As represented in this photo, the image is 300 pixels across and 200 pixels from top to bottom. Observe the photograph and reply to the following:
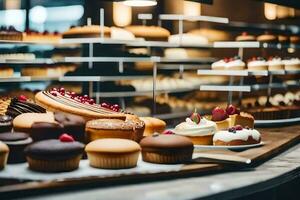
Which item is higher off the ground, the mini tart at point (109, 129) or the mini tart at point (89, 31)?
the mini tart at point (89, 31)

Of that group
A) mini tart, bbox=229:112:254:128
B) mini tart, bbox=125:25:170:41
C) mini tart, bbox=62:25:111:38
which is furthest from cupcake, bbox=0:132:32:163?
mini tart, bbox=125:25:170:41

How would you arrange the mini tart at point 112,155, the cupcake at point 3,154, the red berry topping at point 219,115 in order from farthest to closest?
the red berry topping at point 219,115, the mini tart at point 112,155, the cupcake at point 3,154

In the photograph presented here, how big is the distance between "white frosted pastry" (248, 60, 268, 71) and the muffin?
3.01 m

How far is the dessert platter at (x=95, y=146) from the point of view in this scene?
2408mm

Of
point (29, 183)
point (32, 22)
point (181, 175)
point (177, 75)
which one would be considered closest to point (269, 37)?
point (177, 75)

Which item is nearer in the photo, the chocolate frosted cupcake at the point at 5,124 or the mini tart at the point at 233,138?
the chocolate frosted cupcake at the point at 5,124

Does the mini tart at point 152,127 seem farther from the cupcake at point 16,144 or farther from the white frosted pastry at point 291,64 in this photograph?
the white frosted pastry at point 291,64

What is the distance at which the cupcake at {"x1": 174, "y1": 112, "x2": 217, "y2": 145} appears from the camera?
10.8 ft

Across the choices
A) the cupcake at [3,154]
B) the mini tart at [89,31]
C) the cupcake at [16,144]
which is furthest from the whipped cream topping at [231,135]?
the mini tart at [89,31]

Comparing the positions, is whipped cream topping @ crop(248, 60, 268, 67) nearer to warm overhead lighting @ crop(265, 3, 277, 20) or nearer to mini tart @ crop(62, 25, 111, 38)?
mini tart @ crop(62, 25, 111, 38)

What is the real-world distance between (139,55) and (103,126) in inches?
154

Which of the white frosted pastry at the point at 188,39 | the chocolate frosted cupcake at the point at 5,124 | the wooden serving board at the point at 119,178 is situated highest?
the white frosted pastry at the point at 188,39

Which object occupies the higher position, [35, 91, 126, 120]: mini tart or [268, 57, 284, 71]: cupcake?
[268, 57, 284, 71]: cupcake

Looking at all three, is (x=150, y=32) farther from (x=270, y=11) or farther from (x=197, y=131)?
(x=197, y=131)
